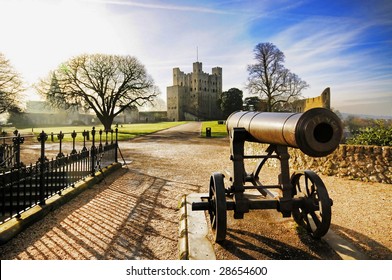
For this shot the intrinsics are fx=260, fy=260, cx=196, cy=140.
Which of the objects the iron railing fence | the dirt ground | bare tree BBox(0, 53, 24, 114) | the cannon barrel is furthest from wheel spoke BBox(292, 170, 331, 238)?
bare tree BBox(0, 53, 24, 114)

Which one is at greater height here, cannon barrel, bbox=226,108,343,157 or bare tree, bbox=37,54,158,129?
bare tree, bbox=37,54,158,129

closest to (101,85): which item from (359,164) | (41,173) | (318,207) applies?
(41,173)

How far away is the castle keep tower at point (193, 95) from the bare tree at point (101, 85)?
151 ft

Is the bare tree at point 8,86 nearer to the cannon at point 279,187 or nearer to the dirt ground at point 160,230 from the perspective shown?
the dirt ground at point 160,230

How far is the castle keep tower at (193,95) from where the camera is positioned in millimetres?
84750

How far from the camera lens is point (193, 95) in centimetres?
8919

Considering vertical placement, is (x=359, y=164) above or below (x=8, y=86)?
below

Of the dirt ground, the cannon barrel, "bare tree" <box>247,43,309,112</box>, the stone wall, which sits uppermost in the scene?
"bare tree" <box>247,43,309,112</box>

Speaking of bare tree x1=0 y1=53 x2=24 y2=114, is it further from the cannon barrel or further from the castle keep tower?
the castle keep tower

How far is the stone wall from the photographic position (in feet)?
24.6

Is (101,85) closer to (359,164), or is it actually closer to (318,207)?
(359,164)

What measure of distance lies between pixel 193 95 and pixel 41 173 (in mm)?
85361

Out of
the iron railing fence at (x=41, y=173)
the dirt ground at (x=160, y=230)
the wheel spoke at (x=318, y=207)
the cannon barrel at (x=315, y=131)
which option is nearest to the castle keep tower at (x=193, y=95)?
the iron railing fence at (x=41, y=173)

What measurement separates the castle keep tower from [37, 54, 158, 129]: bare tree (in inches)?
1815
